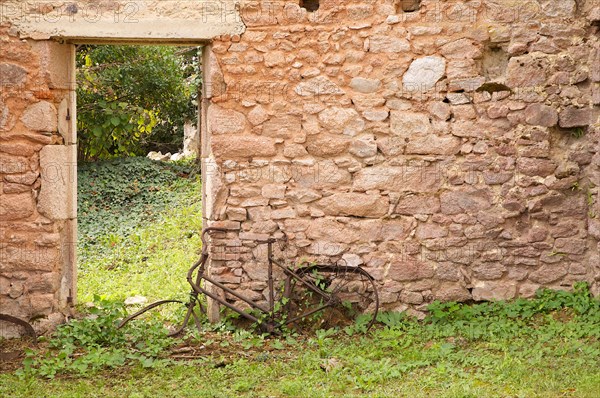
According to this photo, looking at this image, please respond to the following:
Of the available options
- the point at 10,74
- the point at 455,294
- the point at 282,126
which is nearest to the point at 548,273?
the point at 455,294

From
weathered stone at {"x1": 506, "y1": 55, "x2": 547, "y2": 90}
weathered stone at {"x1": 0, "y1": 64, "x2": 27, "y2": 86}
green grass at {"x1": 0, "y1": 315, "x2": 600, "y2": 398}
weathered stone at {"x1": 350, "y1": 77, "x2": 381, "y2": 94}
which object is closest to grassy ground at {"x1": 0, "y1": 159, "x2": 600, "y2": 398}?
green grass at {"x1": 0, "y1": 315, "x2": 600, "y2": 398}

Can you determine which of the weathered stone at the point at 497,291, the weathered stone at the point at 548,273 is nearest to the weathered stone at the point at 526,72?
the weathered stone at the point at 548,273

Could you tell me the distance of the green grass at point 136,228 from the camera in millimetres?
7969

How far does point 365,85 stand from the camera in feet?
19.8

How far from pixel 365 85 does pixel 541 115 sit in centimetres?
149

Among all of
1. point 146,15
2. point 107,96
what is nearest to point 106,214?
point 107,96

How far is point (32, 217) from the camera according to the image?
605 centimetres

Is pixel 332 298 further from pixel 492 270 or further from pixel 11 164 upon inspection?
pixel 11 164

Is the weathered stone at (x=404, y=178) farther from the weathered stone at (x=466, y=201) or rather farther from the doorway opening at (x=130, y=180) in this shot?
the doorway opening at (x=130, y=180)

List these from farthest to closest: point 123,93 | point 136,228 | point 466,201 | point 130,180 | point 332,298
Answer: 1. point 123,93
2. point 130,180
3. point 136,228
4. point 466,201
5. point 332,298

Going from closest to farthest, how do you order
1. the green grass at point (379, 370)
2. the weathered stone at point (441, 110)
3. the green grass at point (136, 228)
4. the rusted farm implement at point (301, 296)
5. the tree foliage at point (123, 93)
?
1. the green grass at point (379, 370)
2. the rusted farm implement at point (301, 296)
3. the weathered stone at point (441, 110)
4. the green grass at point (136, 228)
5. the tree foliage at point (123, 93)

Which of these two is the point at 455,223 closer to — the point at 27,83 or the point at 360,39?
the point at 360,39

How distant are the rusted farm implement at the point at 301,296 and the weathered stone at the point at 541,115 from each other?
1.89 m

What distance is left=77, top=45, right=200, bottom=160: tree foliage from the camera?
10.4 meters
